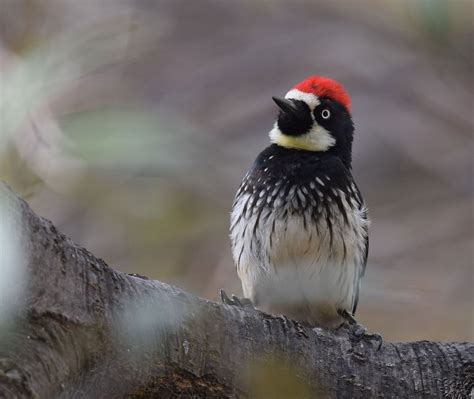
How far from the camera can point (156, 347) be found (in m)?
1.95

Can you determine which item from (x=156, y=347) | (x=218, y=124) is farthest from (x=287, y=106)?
(x=156, y=347)

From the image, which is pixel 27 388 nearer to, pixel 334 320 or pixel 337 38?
pixel 334 320

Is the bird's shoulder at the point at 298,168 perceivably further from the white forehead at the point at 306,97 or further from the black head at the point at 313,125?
the white forehead at the point at 306,97

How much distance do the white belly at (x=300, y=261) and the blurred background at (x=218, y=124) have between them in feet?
0.54

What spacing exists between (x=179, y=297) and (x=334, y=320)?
1.43 meters

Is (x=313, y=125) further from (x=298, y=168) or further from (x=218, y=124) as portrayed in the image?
(x=218, y=124)

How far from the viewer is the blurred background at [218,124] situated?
149 cm

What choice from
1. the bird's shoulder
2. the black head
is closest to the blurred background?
the bird's shoulder

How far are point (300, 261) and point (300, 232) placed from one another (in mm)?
114

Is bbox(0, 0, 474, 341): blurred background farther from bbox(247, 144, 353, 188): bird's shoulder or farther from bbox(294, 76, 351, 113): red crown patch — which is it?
bbox(294, 76, 351, 113): red crown patch

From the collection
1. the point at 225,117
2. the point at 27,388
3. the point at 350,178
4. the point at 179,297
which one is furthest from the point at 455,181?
the point at 27,388

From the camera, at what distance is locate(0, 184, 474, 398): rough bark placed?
1.62m

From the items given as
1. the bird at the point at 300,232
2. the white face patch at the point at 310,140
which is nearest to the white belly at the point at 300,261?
the bird at the point at 300,232

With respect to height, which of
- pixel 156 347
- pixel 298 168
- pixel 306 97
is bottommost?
pixel 156 347
